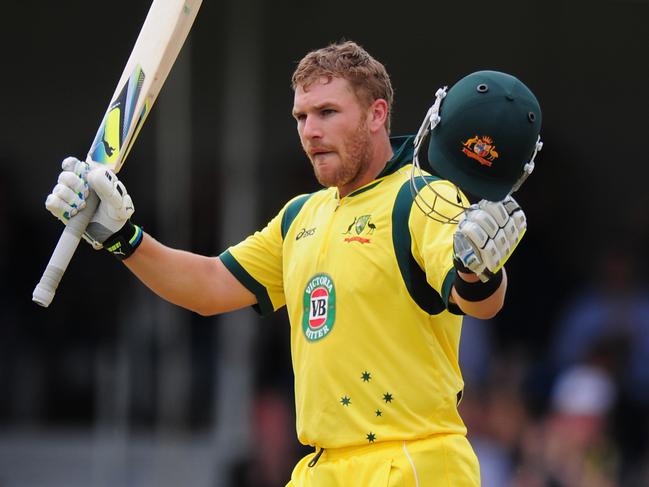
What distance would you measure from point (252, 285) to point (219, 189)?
3.95 m

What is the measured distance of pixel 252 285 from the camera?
13.1 ft

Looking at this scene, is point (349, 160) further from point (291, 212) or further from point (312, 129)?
point (291, 212)

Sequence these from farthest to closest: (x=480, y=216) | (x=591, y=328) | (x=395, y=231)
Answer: (x=591, y=328)
(x=395, y=231)
(x=480, y=216)

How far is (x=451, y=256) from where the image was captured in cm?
317

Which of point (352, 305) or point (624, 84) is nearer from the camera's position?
point (352, 305)

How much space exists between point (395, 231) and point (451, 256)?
1.08ft

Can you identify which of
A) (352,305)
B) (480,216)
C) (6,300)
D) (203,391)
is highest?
(480,216)

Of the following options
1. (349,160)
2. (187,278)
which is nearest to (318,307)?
(349,160)

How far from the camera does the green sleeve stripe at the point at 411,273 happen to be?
343cm

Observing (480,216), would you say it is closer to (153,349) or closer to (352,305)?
(352,305)

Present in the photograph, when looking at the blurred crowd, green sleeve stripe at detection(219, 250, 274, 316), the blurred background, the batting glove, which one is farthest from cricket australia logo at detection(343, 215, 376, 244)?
the blurred background

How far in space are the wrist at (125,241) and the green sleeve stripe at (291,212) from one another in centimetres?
42

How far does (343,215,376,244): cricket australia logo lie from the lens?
353 cm

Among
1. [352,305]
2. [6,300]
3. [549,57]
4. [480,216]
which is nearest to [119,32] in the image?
[6,300]
